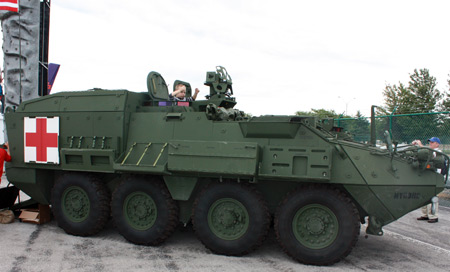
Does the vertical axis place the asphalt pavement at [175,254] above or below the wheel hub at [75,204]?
below

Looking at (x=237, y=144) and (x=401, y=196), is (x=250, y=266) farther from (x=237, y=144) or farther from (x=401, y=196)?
(x=401, y=196)

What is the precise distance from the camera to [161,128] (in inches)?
247

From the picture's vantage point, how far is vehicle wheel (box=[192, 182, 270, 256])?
18.1 feet

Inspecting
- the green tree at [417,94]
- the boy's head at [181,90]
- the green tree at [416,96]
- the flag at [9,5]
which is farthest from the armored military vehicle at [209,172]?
the green tree at [417,94]

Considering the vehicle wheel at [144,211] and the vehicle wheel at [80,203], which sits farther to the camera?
the vehicle wheel at [80,203]

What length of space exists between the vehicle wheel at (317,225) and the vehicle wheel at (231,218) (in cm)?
28

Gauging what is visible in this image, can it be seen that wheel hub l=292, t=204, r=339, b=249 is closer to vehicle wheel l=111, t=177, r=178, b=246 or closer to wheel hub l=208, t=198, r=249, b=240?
wheel hub l=208, t=198, r=249, b=240

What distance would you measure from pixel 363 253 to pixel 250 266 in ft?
5.80

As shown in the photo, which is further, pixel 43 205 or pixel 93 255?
pixel 43 205

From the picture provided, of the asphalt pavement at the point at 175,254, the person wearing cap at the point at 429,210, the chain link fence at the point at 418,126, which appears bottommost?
the asphalt pavement at the point at 175,254

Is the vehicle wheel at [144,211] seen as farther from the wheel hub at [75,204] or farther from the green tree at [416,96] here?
the green tree at [416,96]

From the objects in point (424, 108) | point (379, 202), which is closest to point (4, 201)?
point (379, 202)

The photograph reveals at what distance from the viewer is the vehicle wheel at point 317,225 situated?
5.19 metres

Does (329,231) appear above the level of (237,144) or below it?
below
